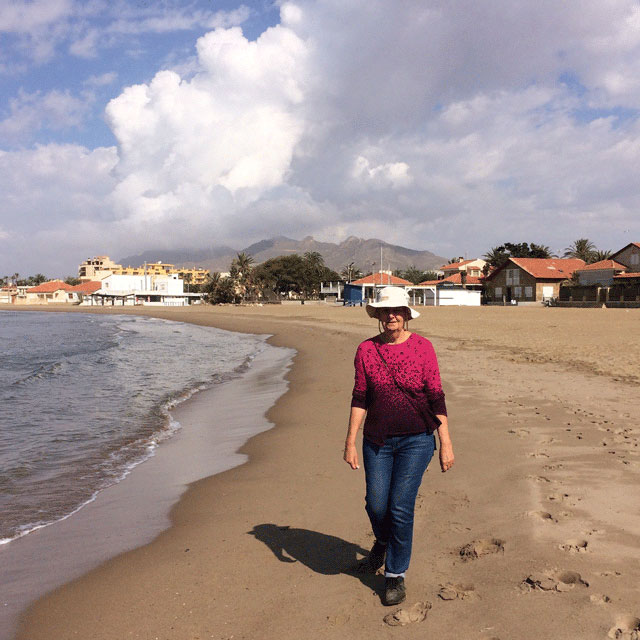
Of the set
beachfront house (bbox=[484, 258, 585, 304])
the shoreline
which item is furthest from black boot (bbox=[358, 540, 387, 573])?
beachfront house (bbox=[484, 258, 585, 304])

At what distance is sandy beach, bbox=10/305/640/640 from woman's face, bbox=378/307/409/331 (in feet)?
5.21

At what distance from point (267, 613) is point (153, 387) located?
446 inches

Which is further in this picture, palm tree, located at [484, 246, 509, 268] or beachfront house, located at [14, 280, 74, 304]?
beachfront house, located at [14, 280, 74, 304]

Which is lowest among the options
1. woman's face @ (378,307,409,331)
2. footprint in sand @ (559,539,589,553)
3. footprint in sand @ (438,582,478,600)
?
footprint in sand @ (438,582,478,600)

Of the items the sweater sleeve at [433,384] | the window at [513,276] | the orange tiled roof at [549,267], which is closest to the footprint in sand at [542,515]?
the sweater sleeve at [433,384]

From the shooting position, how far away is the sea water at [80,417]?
20.3 ft

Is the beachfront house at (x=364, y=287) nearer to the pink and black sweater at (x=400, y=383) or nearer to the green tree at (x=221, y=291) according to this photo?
the green tree at (x=221, y=291)

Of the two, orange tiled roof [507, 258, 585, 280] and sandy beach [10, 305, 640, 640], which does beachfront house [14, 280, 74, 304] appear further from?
sandy beach [10, 305, 640, 640]

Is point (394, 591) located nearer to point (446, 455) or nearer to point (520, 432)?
point (446, 455)

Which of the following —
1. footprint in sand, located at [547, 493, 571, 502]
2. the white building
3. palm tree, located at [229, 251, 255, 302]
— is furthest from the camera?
the white building

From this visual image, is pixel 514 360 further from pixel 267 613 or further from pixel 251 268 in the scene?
pixel 251 268

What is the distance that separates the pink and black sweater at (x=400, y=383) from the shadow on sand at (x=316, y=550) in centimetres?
107

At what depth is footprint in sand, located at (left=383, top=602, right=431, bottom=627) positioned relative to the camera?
3.13 meters

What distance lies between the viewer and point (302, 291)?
97.6m
